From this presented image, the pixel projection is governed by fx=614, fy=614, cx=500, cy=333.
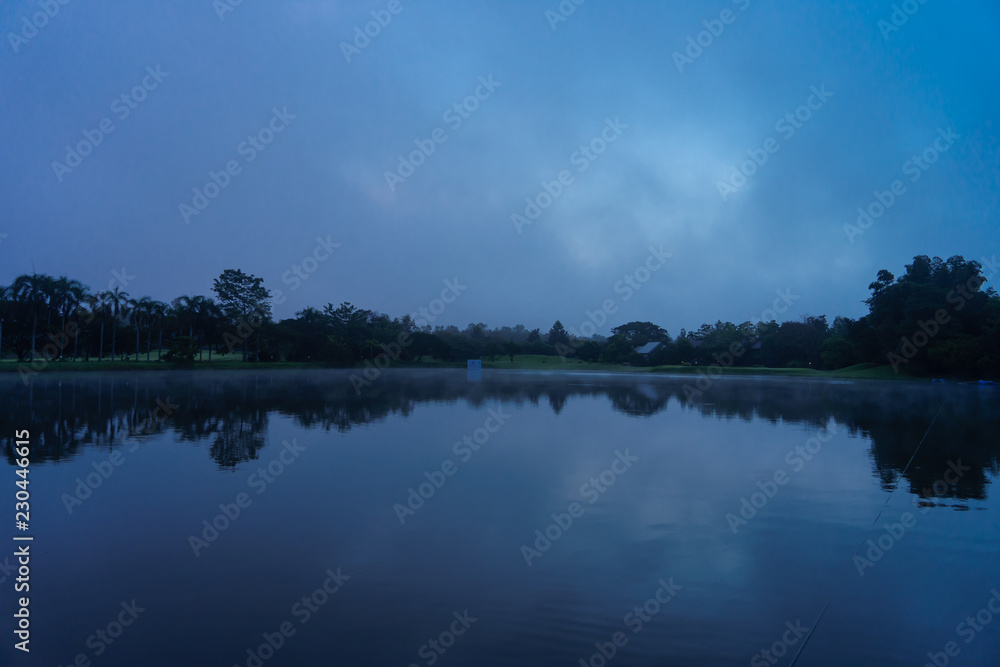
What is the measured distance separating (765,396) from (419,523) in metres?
28.5

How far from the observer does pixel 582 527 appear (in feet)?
26.1

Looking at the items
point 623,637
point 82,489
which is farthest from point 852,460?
point 82,489

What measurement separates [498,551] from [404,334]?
8248cm

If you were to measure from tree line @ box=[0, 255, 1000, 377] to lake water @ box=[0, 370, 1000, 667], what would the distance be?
4855 centimetres

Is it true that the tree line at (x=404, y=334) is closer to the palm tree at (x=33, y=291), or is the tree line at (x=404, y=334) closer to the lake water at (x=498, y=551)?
the palm tree at (x=33, y=291)

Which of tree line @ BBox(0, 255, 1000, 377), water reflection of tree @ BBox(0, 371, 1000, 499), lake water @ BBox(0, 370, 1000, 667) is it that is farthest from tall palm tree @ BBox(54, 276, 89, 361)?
lake water @ BBox(0, 370, 1000, 667)

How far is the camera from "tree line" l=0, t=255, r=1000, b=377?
54.7 m

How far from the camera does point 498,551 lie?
274 inches

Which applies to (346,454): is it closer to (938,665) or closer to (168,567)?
(168,567)

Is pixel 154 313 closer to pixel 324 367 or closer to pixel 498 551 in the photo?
pixel 324 367

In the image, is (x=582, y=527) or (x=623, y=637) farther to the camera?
(x=582, y=527)

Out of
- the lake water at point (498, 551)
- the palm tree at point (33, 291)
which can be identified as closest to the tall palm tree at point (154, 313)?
the palm tree at point (33, 291)

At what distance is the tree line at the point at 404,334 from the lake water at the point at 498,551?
48.5 m

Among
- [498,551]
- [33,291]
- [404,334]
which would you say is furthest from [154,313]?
[498,551]
